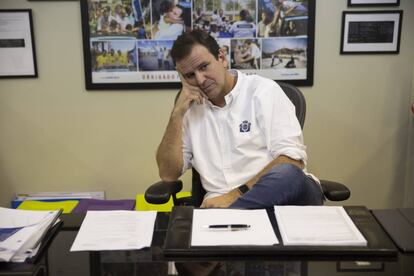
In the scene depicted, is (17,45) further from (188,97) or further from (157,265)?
(157,265)

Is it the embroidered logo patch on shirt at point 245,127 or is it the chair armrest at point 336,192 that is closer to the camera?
the chair armrest at point 336,192

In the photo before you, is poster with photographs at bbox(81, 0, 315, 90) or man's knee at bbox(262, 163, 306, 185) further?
poster with photographs at bbox(81, 0, 315, 90)

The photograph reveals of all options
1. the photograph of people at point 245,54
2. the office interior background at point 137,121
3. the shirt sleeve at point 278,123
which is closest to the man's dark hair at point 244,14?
the photograph of people at point 245,54

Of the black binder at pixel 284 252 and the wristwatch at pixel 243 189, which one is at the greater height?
the black binder at pixel 284 252

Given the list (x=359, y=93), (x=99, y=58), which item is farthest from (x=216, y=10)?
(x=359, y=93)

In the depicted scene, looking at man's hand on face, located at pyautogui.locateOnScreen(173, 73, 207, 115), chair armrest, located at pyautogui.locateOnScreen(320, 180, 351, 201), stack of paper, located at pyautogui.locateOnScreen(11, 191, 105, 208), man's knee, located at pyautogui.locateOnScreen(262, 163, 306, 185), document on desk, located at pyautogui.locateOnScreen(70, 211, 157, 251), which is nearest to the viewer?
document on desk, located at pyautogui.locateOnScreen(70, 211, 157, 251)

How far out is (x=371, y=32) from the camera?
2391mm

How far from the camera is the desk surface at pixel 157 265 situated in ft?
2.88

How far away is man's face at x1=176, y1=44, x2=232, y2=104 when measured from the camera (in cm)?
168

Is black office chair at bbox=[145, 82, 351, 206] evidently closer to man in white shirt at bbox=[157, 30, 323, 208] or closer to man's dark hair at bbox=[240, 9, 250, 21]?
man in white shirt at bbox=[157, 30, 323, 208]

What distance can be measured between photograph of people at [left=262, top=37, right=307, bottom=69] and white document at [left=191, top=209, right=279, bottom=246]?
142 cm

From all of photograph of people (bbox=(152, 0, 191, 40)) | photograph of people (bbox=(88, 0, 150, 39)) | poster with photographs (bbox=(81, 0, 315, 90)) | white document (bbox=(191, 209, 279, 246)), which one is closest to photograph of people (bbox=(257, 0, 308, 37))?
poster with photographs (bbox=(81, 0, 315, 90))

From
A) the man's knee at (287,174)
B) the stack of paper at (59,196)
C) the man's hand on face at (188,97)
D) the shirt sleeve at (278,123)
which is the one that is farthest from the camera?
the stack of paper at (59,196)

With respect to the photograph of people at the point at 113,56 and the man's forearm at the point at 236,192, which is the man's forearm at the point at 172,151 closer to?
the man's forearm at the point at 236,192
